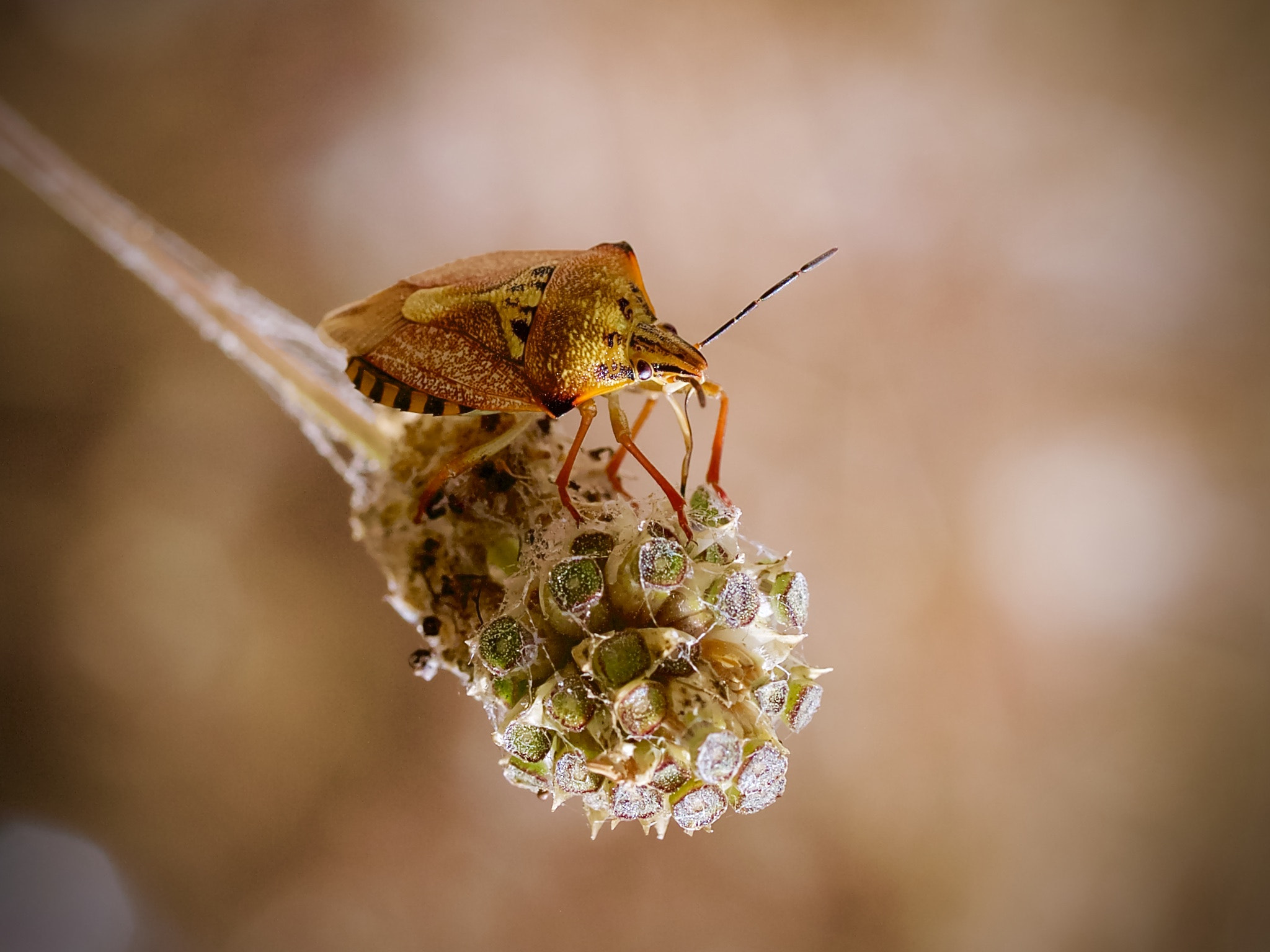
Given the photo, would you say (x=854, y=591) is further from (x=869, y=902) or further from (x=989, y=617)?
(x=869, y=902)

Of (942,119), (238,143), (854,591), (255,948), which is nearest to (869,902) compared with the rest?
(854,591)

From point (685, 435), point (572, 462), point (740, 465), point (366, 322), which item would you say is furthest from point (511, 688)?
point (740, 465)

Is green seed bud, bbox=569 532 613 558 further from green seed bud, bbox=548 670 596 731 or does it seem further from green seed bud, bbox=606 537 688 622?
green seed bud, bbox=548 670 596 731

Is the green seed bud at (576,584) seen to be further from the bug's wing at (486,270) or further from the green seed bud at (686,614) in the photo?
the bug's wing at (486,270)

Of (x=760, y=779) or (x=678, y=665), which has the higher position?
(x=678, y=665)

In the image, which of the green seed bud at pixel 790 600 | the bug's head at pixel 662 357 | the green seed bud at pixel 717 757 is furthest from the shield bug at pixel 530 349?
the green seed bud at pixel 717 757

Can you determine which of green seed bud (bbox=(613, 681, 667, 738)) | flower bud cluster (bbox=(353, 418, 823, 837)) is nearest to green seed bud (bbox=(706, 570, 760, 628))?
flower bud cluster (bbox=(353, 418, 823, 837))

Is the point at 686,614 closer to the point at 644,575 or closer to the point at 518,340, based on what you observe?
the point at 644,575
